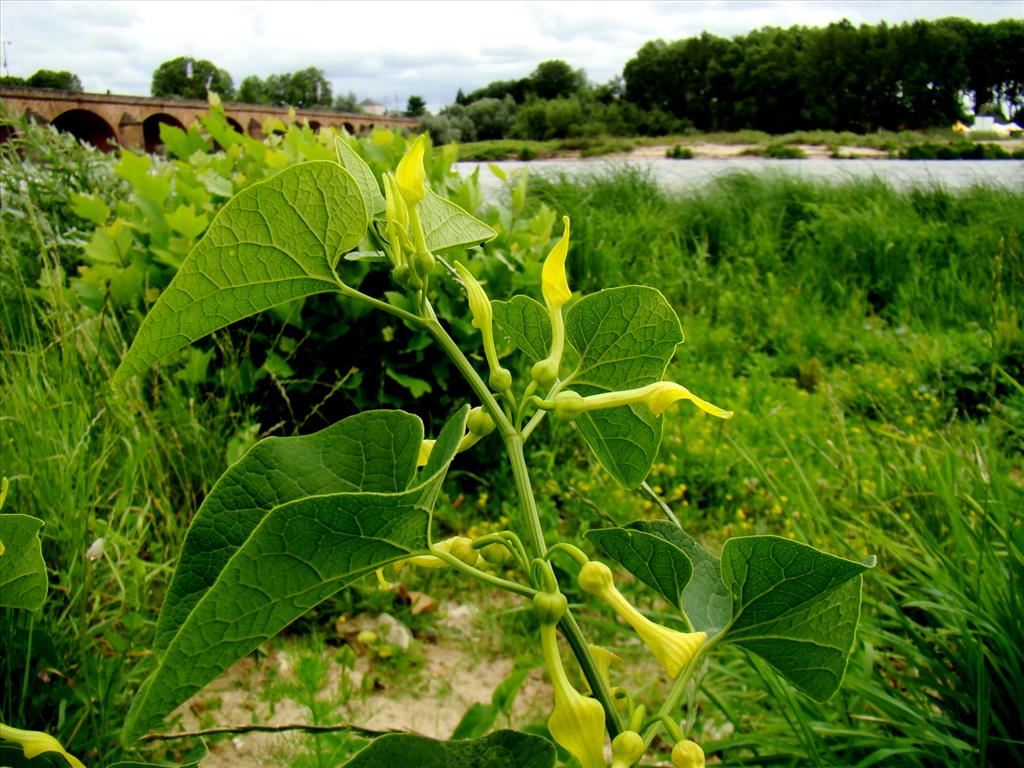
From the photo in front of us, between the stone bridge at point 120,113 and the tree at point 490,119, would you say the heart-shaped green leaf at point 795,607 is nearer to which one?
the stone bridge at point 120,113

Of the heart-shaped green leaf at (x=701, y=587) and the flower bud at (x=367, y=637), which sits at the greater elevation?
the heart-shaped green leaf at (x=701, y=587)

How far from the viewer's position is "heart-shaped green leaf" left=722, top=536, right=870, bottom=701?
12.3 inches

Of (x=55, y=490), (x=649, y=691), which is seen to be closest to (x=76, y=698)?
(x=55, y=490)

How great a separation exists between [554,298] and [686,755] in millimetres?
182

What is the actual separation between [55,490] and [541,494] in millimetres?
1231

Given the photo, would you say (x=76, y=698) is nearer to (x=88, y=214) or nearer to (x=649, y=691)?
(x=649, y=691)

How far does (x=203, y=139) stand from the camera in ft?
9.62

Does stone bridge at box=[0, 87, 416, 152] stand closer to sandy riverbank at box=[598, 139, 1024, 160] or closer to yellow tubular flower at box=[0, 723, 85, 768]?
sandy riverbank at box=[598, 139, 1024, 160]

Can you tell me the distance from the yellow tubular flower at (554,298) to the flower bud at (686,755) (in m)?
0.14

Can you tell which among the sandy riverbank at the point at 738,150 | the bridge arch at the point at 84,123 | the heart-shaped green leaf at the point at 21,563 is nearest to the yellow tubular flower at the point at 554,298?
the heart-shaped green leaf at the point at 21,563

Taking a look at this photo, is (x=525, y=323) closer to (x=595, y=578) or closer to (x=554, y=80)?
(x=595, y=578)

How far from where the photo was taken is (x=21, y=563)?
33 centimetres

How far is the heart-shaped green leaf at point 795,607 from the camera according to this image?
313 millimetres

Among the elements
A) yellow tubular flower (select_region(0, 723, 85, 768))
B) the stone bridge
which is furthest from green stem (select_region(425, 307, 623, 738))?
the stone bridge
